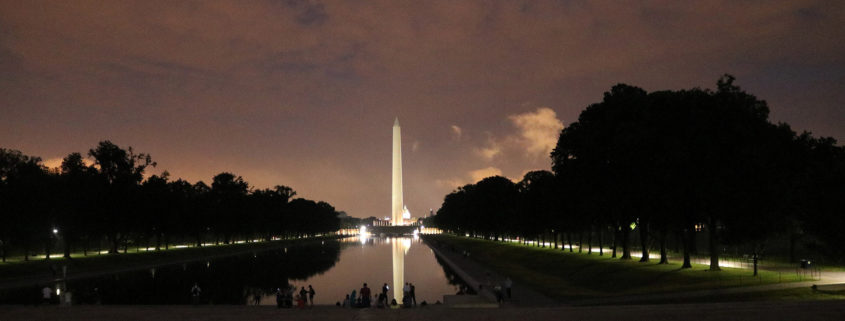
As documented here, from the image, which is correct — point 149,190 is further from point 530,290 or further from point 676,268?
point 676,268

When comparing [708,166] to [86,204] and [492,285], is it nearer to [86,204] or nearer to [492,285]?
[492,285]

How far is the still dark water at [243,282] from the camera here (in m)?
43.3

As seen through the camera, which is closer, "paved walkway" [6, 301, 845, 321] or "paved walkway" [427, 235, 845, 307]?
"paved walkway" [6, 301, 845, 321]

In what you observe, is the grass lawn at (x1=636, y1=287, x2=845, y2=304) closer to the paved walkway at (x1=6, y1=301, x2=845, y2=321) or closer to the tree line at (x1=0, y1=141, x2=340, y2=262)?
the paved walkway at (x1=6, y1=301, x2=845, y2=321)

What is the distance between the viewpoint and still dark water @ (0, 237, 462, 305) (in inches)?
1706

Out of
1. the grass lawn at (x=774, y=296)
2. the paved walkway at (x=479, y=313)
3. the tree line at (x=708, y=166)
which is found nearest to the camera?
the paved walkway at (x=479, y=313)

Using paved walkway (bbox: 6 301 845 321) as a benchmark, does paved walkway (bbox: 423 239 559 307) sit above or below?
below

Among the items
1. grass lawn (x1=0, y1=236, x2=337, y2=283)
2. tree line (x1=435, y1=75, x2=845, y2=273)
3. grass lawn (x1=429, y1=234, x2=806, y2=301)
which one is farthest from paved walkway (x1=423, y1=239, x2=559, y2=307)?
grass lawn (x1=0, y1=236, x2=337, y2=283)

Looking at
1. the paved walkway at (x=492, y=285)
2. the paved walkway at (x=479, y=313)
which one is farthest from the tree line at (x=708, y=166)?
the paved walkway at (x=492, y=285)

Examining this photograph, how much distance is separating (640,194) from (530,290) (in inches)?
458

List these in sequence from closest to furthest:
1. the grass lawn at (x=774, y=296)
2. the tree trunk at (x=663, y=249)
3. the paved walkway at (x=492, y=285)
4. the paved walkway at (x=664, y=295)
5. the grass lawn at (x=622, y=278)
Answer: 1. the grass lawn at (x=774, y=296)
2. the paved walkway at (x=664, y=295)
3. the paved walkway at (x=492, y=285)
4. the grass lawn at (x=622, y=278)
5. the tree trunk at (x=663, y=249)

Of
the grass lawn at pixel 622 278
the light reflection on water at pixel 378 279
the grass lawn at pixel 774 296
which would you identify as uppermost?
the grass lawn at pixel 774 296

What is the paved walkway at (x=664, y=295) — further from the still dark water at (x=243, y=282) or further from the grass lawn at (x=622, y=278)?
the still dark water at (x=243, y=282)

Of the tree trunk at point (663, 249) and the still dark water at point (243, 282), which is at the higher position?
the tree trunk at point (663, 249)
